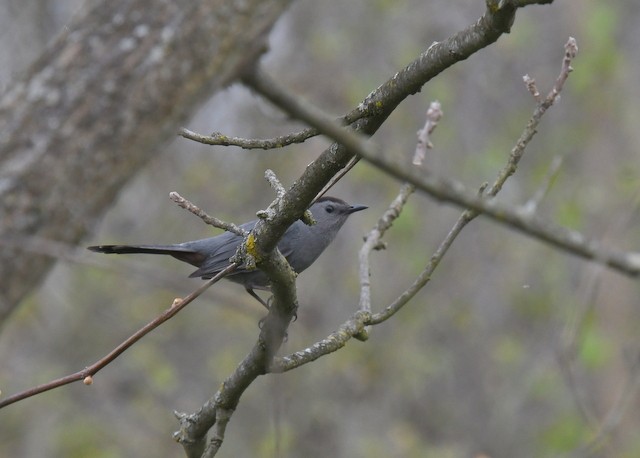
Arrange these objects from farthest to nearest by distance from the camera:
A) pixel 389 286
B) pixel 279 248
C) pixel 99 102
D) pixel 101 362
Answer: pixel 389 286 < pixel 279 248 < pixel 101 362 < pixel 99 102

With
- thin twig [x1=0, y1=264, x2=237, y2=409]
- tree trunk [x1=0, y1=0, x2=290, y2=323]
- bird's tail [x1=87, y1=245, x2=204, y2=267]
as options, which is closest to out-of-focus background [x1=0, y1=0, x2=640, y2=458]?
bird's tail [x1=87, y1=245, x2=204, y2=267]

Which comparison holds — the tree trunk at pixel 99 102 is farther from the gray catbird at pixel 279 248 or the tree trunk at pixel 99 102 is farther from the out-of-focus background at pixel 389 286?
the out-of-focus background at pixel 389 286

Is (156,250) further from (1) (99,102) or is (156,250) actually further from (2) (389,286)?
(2) (389,286)

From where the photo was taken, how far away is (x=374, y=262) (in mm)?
11266

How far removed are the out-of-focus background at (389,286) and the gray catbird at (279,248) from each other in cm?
385

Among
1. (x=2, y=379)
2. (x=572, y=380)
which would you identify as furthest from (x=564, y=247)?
(x=2, y=379)

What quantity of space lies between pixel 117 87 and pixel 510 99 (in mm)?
10802

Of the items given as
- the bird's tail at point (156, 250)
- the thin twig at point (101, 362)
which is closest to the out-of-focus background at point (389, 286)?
the bird's tail at point (156, 250)

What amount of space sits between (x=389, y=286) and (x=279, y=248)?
5.58 m

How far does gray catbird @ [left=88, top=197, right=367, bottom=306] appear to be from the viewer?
17.4 feet

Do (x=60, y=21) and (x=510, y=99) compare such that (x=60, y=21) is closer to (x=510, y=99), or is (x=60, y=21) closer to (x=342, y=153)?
(x=510, y=99)

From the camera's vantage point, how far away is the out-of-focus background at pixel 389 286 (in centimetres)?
1014

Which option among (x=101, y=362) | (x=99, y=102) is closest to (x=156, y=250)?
(x=101, y=362)

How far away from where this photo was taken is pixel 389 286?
10953 millimetres
